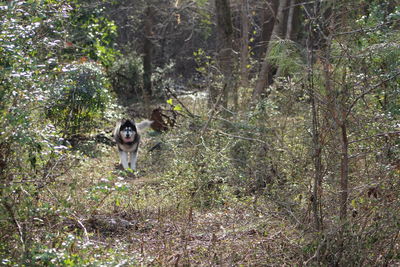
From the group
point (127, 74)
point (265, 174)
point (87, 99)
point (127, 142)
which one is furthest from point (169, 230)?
point (127, 74)

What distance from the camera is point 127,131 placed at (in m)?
11.8

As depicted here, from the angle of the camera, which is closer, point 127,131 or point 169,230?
point 169,230

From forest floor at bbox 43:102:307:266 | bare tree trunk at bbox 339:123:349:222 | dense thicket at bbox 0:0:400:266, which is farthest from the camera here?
bare tree trunk at bbox 339:123:349:222

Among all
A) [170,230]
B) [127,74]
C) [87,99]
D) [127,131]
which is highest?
[127,74]

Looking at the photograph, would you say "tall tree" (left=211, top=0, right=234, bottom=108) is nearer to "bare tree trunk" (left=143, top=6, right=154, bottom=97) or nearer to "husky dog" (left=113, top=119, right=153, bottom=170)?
"husky dog" (left=113, top=119, right=153, bottom=170)

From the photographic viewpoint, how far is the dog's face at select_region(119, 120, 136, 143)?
11742mm

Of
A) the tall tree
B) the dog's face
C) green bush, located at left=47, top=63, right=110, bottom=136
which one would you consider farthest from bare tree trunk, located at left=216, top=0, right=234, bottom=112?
green bush, located at left=47, top=63, right=110, bottom=136

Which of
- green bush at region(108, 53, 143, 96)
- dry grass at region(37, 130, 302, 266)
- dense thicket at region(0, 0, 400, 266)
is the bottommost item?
dry grass at region(37, 130, 302, 266)

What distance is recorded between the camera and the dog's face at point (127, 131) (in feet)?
38.5

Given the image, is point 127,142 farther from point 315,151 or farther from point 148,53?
point 148,53

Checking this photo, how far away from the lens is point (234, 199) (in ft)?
24.6

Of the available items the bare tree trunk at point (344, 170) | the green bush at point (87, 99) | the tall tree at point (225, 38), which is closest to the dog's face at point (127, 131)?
the green bush at point (87, 99)

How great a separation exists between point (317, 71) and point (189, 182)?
302 cm

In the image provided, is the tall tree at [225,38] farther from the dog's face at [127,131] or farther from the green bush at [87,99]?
the green bush at [87,99]
